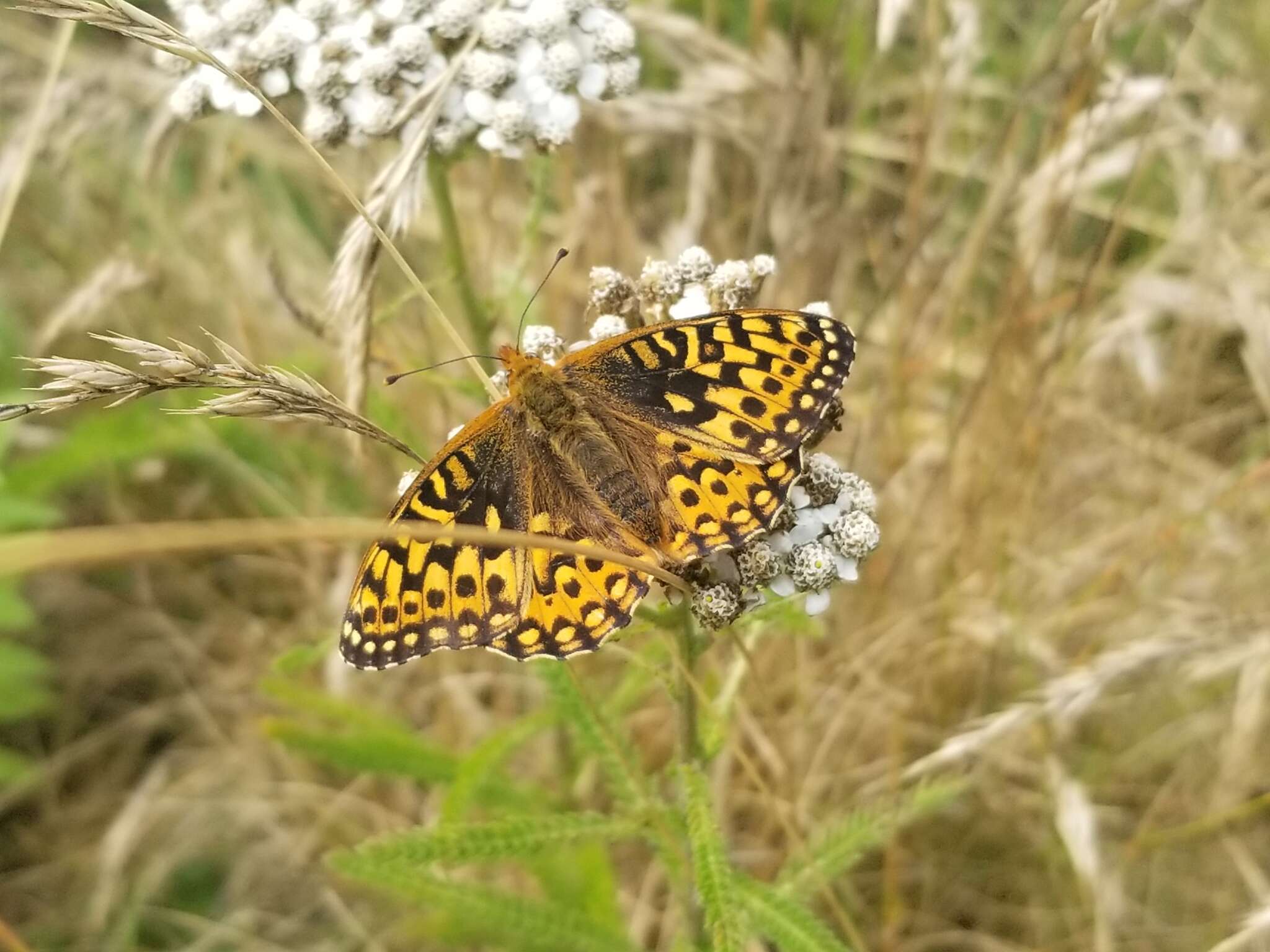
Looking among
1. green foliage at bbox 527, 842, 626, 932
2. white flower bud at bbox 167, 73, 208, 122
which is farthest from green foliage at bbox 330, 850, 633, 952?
white flower bud at bbox 167, 73, 208, 122

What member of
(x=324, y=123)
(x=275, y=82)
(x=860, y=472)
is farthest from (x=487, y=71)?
(x=860, y=472)

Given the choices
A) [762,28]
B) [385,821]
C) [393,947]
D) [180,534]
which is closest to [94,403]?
[385,821]

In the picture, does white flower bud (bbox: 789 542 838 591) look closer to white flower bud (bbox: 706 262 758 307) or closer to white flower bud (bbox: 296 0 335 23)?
white flower bud (bbox: 706 262 758 307)

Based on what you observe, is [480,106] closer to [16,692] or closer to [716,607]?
[716,607]

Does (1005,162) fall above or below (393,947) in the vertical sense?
above

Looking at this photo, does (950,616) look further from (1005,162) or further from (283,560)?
(283,560)

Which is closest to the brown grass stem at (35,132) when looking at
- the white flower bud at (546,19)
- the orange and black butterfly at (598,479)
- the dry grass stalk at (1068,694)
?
the white flower bud at (546,19)
